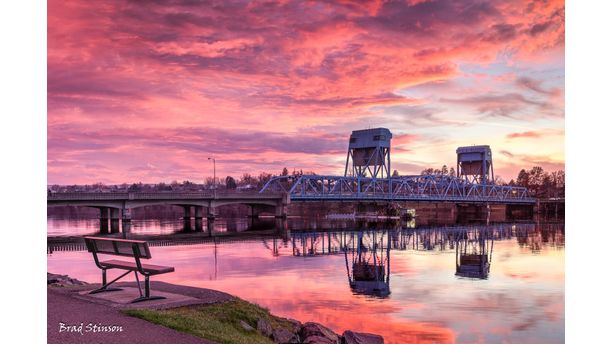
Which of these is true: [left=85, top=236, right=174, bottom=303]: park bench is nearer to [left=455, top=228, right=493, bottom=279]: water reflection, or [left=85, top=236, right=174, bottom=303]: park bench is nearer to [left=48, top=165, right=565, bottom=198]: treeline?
[left=455, top=228, right=493, bottom=279]: water reflection

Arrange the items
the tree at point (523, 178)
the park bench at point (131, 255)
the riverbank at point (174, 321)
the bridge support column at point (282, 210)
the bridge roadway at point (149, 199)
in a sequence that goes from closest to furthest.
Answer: the riverbank at point (174, 321), the park bench at point (131, 255), the bridge roadway at point (149, 199), the bridge support column at point (282, 210), the tree at point (523, 178)

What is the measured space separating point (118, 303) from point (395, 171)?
6535 inches

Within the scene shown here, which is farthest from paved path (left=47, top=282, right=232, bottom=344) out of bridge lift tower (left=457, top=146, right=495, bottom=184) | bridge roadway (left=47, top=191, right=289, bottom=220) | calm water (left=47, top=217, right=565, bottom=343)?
bridge lift tower (left=457, top=146, right=495, bottom=184)

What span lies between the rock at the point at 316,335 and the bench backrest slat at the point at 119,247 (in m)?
3.98

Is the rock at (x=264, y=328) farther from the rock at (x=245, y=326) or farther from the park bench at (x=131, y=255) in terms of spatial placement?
the park bench at (x=131, y=255)

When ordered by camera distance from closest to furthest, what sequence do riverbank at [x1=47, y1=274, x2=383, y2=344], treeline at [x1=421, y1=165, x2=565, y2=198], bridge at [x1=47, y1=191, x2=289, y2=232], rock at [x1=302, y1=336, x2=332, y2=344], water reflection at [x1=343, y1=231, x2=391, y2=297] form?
riverbank at [x1=47, y1=274, x2=383, y2=344] < rock at [x1=302, y1=336, x2=332, y2=344] < water reflection at [x1=343, y1=231, x2=391, y2=297] < bridge at [x1=47, y1=191, x2=289, y2=232] < treeline at [x1=421, y1=165, x2=565, y2=198]

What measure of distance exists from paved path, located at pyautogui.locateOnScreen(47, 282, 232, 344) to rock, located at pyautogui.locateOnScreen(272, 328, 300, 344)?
150 cm

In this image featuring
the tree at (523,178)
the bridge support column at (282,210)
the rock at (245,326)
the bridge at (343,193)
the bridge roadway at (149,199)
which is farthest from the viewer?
the tree at (523,178)

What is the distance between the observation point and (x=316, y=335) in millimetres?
13227

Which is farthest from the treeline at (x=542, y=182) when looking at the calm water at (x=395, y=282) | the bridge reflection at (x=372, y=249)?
the calm water at (x=395, y=282)

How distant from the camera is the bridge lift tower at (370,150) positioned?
371 ft

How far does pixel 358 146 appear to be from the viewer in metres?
119

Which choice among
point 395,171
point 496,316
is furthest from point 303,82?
point 395,171

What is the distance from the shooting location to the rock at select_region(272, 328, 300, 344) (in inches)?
495
